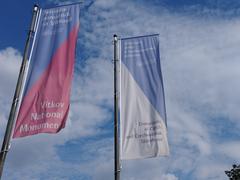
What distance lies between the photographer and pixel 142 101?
56.4 ft

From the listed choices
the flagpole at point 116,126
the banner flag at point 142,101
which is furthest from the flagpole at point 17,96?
the banner flag at point 142,101

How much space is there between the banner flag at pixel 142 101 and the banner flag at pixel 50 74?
3.03 meters

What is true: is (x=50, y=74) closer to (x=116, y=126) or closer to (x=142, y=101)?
(x=116, y=126)

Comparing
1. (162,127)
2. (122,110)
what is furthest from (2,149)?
(162,127)

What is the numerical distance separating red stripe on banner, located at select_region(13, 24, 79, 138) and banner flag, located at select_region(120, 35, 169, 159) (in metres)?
3.02

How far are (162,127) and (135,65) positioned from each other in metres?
3.35

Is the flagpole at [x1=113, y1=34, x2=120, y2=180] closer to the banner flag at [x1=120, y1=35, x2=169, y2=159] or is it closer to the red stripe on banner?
the banner flag at [x1=120, y1=35, x2=169, y2=159]

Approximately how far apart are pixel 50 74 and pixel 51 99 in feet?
3.90

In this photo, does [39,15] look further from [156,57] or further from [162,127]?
[162,127]

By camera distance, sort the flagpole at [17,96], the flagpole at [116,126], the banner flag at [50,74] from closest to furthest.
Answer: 1. the flagpole at [17,96]
2. the banner flag at [50,74]
3. the flagpole at [116,126]

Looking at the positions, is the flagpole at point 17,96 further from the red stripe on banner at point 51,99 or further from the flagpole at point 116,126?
the flagpole at point 116,126

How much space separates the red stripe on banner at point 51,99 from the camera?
1414cm

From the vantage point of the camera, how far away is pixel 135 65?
59.0 feet

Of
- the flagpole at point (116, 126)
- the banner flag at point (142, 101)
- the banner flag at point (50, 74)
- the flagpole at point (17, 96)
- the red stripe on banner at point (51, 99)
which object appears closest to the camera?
the flagpole at point (17, 96)
